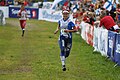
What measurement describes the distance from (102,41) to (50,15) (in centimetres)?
3100

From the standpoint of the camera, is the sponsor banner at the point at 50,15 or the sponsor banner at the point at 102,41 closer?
the sponsor banner at the point at 102,41

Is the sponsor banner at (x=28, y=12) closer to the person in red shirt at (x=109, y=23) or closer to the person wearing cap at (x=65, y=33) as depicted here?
the person in red shirt at (x=109, y=23)

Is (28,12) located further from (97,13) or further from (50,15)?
(97,13)

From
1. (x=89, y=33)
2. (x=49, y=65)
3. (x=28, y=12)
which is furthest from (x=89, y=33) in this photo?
(x=28, y=12)

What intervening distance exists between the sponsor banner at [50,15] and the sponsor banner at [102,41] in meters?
27.9

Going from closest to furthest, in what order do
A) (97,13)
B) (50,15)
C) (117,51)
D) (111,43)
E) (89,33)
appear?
(117,51) < (111,43) < (89,33) < (97,13) < (50,15)

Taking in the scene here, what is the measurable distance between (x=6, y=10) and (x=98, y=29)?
106 ft

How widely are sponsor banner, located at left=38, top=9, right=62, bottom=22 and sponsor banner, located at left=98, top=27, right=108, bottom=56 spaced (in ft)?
91.6

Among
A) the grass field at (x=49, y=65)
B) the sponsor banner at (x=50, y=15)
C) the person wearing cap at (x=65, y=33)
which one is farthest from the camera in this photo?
the sponsor banner at (x=50, y=15)

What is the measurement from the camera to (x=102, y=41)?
1959 centimetres

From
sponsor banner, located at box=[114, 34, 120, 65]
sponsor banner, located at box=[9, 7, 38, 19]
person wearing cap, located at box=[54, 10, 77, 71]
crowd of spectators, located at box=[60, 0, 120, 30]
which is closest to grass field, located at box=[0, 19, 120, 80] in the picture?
sponsor banner, located at box=[114, 34, 120, 65]

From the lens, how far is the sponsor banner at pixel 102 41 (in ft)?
61.0

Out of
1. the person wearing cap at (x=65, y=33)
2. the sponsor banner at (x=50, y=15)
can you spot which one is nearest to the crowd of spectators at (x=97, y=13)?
the person wearing cap at (x=65, y=33)

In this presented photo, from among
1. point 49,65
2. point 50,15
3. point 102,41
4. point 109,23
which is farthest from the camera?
point 50,15
